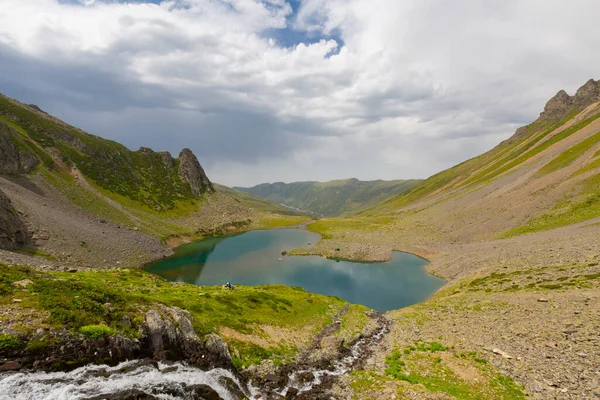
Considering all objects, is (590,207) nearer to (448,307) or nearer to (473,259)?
(473,259)

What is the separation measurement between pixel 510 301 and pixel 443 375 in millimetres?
23102

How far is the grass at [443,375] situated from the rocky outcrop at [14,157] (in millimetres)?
139898

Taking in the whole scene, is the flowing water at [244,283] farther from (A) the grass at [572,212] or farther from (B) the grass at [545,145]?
(B) the grass at [545,145]

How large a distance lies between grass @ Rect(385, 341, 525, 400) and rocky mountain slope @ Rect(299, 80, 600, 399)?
0.10 m

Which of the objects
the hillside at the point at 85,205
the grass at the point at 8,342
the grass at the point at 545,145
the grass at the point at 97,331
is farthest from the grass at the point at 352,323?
the grass at the point at 545,145

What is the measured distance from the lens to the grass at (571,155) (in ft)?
399

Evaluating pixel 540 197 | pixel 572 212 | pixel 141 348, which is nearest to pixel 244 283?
pixel 141 348

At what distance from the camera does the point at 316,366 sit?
2667cm

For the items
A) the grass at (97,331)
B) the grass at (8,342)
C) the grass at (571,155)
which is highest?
the grass at (571,155)

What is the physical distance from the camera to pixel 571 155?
12581 centimetres

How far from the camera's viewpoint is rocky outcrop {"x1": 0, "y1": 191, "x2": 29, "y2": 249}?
61.5 meters

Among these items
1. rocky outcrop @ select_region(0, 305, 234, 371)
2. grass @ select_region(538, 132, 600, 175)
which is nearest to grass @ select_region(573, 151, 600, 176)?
grass @ select_region(538, 132, 600, 175)

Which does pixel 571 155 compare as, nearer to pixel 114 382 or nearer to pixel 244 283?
pixel 244 283

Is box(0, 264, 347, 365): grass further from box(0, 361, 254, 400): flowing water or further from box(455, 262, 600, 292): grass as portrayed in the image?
box(455, 262, 600, 292): grass
